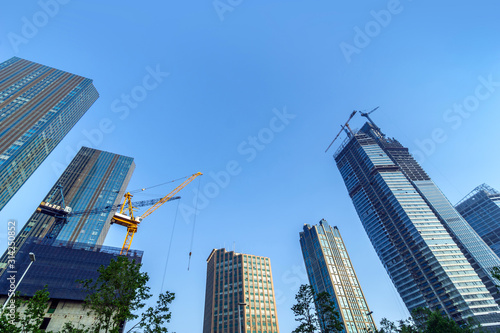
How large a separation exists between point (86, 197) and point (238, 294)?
10982cm

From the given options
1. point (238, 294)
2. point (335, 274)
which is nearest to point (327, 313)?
point (238, 294)

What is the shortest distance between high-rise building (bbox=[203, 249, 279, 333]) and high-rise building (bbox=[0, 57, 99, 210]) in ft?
356

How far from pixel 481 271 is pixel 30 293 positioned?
21510 cm

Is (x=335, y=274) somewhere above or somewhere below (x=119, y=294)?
above

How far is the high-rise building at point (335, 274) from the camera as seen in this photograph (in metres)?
137

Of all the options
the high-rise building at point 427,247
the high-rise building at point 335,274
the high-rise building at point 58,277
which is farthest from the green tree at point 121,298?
the high-rise building at point 427,247

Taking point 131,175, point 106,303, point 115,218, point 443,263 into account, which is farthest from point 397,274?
point 131,175

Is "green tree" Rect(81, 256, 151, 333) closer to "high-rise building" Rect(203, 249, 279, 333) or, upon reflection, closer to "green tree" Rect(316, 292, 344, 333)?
"green tree" Rect(316, 292, 344, 333)

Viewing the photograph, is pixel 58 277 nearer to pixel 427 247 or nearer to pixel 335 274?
pixel 335 274

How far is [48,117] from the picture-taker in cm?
13662

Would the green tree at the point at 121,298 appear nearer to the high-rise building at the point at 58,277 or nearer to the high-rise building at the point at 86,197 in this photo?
the high-rise building at the point at 58,277

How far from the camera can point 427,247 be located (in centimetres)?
15062

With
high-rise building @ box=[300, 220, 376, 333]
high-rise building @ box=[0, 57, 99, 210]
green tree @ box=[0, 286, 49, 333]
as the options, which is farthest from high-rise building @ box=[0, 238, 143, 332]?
high-rise building @ box=[300, 220, 376, 333]

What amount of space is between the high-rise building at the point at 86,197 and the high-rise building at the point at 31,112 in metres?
26.7
